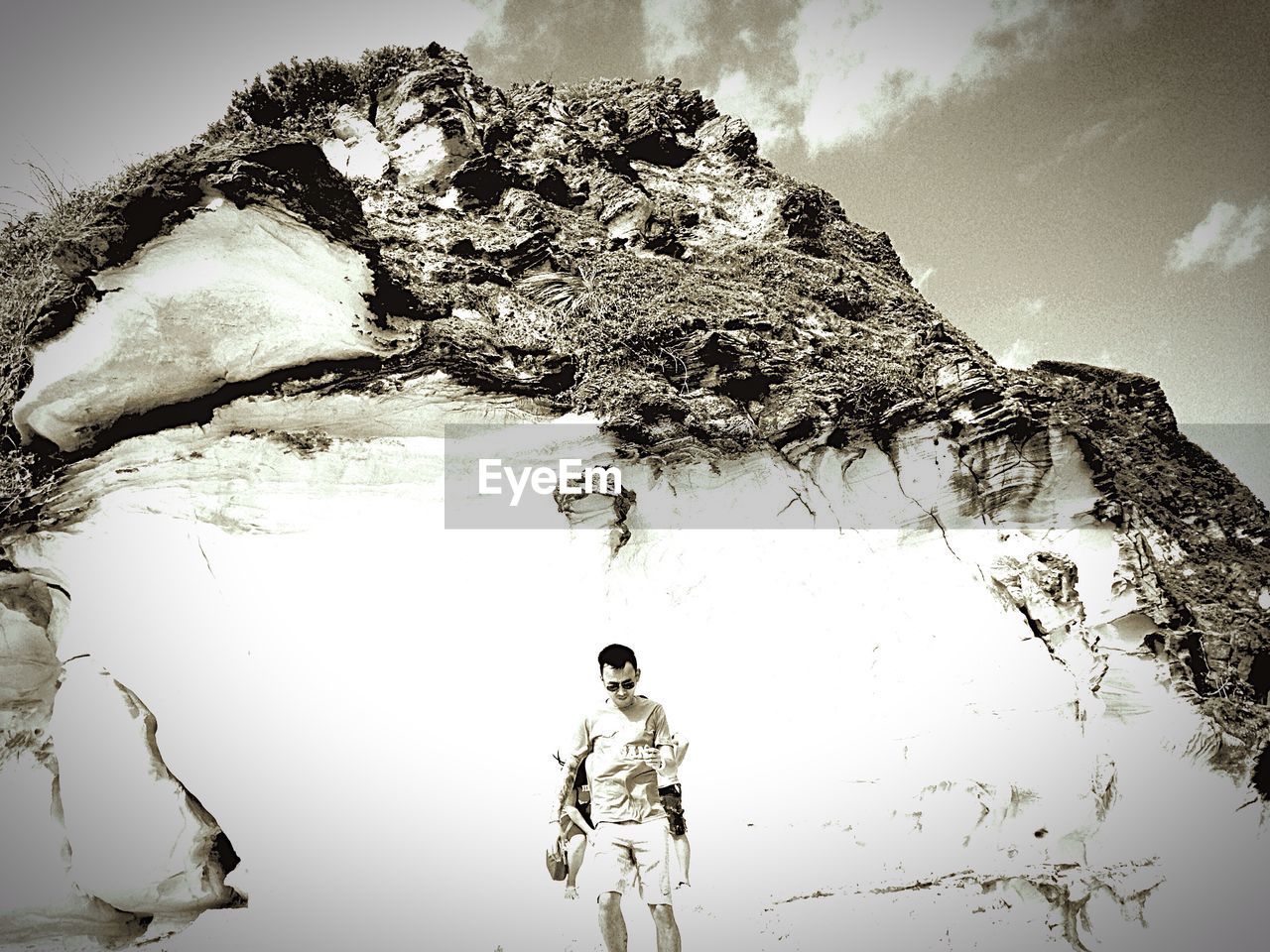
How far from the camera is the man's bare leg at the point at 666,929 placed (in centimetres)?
414

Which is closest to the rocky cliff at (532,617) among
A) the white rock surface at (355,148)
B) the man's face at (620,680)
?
the man's face at (620,680)

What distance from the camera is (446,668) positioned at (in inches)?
209

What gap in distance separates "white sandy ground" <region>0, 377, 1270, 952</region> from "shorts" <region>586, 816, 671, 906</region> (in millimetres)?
631

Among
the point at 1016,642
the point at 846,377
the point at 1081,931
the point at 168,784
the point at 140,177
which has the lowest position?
the point at 1081,931

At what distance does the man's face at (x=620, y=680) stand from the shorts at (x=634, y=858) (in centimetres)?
68

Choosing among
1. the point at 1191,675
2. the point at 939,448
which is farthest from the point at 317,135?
the point at 1191,675

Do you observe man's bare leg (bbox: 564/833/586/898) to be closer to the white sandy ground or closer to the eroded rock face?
the white sandy ground

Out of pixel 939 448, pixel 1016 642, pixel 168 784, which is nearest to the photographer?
pixel 168 784

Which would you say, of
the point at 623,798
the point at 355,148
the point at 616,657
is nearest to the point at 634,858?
the point at 623,798

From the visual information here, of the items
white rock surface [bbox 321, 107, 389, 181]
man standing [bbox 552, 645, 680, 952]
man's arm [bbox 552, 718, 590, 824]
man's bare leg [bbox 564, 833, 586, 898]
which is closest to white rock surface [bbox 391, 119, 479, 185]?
white rock surface [bbox 321, 107, 389, 181]

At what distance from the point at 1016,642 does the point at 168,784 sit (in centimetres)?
611

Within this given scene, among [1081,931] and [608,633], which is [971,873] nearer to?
[1081,931]

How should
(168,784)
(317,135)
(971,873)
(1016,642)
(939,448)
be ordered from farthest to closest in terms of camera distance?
1. (317,135)
2. (939,448)
3. (1016,642)
4. (971,873)
5. (168,784)

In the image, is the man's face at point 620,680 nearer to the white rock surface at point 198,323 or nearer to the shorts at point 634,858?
the shorts at point 634,858
